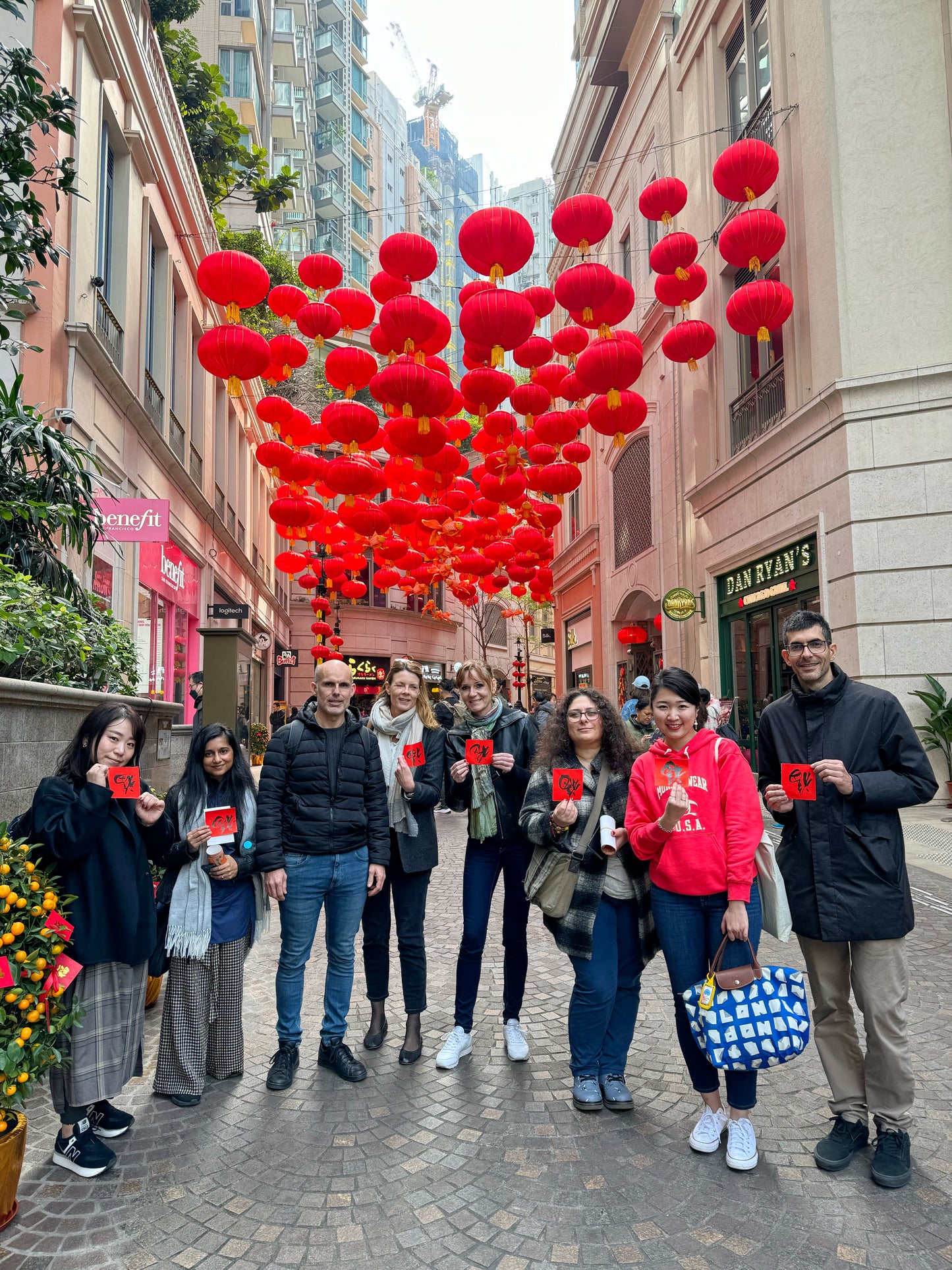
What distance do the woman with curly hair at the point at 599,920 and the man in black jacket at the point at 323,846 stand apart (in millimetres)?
903

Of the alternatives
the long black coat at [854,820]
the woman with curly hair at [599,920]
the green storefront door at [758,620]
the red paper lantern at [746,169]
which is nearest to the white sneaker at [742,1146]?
the woman with curly hair at [599,920]

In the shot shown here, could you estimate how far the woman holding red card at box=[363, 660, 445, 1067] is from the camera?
4.30 meters

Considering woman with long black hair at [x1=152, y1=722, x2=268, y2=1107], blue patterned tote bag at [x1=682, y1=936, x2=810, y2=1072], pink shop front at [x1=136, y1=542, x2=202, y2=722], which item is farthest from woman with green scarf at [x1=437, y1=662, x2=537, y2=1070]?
pink shop front at [x1=136, y1=542, x2=202, y2=722]

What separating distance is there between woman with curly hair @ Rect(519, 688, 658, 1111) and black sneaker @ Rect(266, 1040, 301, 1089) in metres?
1.36

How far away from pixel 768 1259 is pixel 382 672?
117ft

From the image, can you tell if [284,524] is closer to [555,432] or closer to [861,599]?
[555,432]

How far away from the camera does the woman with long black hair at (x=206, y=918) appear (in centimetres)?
379

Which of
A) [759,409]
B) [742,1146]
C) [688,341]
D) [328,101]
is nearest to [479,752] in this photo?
[742,1146]

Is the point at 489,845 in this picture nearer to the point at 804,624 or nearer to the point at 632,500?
the point at 804,624

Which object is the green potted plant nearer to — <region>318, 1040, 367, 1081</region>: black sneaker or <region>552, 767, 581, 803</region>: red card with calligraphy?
<region>552, 767, 581, 803</region>: red card with calligraphy

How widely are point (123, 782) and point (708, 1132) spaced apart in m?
2.74

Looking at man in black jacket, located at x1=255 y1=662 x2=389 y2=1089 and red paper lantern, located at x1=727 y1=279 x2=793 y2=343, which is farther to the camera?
red paper lantern, located at x1=727 y1=279 x2=793 y2=343

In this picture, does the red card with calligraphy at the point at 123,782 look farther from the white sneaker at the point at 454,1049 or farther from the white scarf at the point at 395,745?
the white sneaker at the point at 454,1049

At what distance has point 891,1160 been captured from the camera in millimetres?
2988
